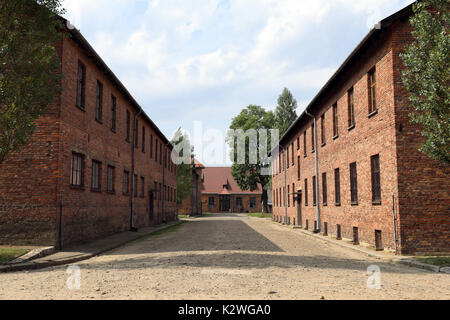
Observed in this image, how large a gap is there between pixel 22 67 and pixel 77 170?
5089 mm

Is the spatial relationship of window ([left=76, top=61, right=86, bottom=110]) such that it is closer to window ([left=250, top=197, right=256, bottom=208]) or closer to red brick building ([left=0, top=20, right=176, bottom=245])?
red brick building ([left=0, top=20, right=176, bottom=245])

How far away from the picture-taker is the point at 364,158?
1564 centimetres

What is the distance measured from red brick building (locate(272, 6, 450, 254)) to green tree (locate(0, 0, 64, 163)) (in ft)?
32.2

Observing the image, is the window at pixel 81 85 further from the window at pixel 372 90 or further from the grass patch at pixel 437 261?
the grass patch at pixel 437 261

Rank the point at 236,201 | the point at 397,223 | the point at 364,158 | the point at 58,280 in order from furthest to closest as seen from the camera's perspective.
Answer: the point at 236,201, the point at 364,158, the point at 397,223, the point at 58,280

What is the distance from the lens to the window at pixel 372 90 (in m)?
15.0

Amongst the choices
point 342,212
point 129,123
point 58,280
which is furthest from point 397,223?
point 129,123

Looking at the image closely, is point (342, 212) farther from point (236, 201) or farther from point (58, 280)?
point (236, 201)

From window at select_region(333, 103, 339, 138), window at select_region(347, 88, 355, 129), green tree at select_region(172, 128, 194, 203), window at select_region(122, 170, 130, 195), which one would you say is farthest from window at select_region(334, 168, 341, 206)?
green tree at select_region(172, 128, 194, 203)

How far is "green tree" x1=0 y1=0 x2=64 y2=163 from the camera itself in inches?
420

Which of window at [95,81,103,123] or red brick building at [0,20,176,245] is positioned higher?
window at [95,81,103,123]

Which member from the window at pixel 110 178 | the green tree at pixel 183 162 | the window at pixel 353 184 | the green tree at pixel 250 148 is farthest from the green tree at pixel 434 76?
the green tree at pixel 250 148

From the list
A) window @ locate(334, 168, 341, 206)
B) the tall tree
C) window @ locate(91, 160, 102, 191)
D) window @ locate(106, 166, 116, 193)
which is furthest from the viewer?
the tall tree
